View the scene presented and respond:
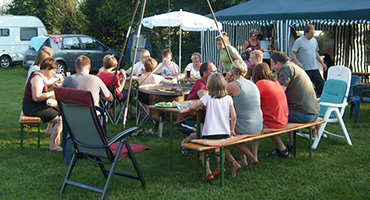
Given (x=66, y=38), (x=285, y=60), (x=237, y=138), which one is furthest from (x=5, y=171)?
(x=66, y=38)

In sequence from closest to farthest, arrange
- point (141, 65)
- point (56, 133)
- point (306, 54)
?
point (56, 133) → point (306, 54) → point (141, 65)

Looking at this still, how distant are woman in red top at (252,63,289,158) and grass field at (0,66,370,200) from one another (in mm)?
501

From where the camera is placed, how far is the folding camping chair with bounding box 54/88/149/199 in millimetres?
3896

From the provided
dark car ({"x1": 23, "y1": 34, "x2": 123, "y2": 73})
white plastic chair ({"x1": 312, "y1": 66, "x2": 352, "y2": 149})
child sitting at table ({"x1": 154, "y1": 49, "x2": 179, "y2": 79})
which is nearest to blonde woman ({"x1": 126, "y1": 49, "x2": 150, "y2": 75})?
child sitting at table ({"x1": 154, "y1": 49, "x2": 179, "y2": 79})

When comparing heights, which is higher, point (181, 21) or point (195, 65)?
point (181, 21)

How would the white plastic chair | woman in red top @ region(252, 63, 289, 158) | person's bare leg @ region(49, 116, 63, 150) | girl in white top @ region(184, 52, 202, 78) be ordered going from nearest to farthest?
woman in red top @ region(252, 63, 289, 158)
person's bare leg @ region(49, 116, 63, 150)
the white plastic chair
girl in white top @ region(184, 52, 202, 78)

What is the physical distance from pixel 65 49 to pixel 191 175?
1190 centimetres

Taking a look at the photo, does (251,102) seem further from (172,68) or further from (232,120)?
(172,68)

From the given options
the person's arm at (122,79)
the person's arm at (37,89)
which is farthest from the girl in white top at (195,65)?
the person's arm at (37,89)

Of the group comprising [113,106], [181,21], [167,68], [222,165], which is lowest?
[222,165]

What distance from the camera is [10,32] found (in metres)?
19.1

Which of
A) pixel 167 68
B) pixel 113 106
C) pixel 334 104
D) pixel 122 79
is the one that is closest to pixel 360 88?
pixel 334 104

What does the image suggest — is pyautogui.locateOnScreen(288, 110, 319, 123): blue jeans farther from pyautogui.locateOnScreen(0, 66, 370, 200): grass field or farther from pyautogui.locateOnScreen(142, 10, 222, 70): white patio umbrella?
pyautogui.locateOnScreen(142, 10, 222, 70): white patio umbrella

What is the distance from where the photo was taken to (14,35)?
1920 cm
